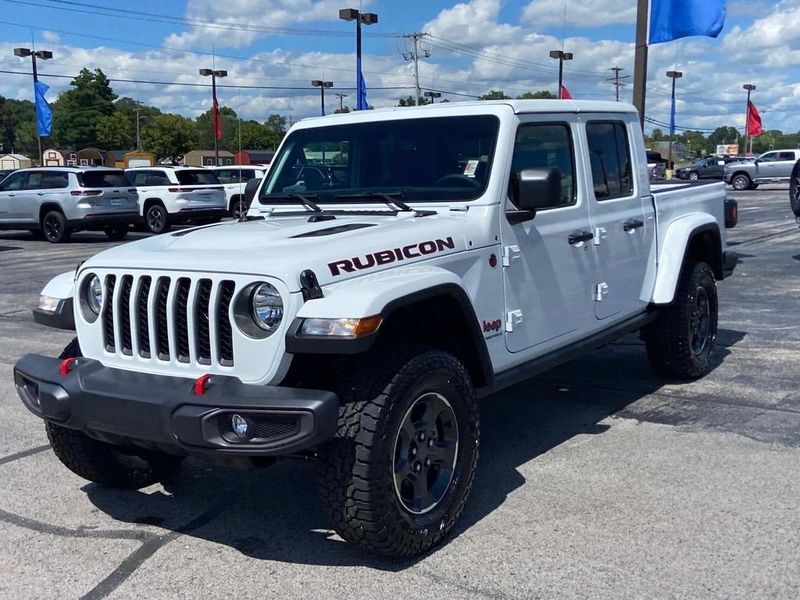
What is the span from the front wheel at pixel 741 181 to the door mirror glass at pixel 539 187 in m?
38.7

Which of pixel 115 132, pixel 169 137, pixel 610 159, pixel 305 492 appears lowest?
pixel 305 492

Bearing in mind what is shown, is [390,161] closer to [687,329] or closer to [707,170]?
[687,329]

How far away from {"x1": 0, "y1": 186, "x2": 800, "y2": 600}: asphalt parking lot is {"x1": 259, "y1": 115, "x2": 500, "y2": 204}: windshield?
5.06 ft

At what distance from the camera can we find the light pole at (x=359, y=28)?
96.6 ft

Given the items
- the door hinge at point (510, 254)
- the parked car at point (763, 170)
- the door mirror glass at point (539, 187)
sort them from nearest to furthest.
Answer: the door mirror glass at point (539, 187), the door hinge at point (510, 254), the parked car at point (763, 170)

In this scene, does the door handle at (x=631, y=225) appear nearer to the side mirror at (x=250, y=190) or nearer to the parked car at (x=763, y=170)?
the side mirror at (x=250, y=190)

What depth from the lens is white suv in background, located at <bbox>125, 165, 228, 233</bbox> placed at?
2197 cm

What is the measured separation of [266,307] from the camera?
3.55 meters

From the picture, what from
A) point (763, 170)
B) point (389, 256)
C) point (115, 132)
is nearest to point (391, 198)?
point (389, 256)

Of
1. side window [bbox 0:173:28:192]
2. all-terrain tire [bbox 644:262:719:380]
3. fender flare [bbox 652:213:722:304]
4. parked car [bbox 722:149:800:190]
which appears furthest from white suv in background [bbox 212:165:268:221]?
parked car [bbox 722:149:800:190]

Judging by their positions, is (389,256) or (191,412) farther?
(389,256)

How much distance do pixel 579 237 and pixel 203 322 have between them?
2.37 metres

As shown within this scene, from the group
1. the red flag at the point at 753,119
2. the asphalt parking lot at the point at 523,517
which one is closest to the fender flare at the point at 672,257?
the asphalt parking lot at the point at 523,517

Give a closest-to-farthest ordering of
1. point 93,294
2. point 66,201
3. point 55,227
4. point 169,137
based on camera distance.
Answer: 1. point 93,294
2. point 66,201
3. point 55,227
4. point 169,137
